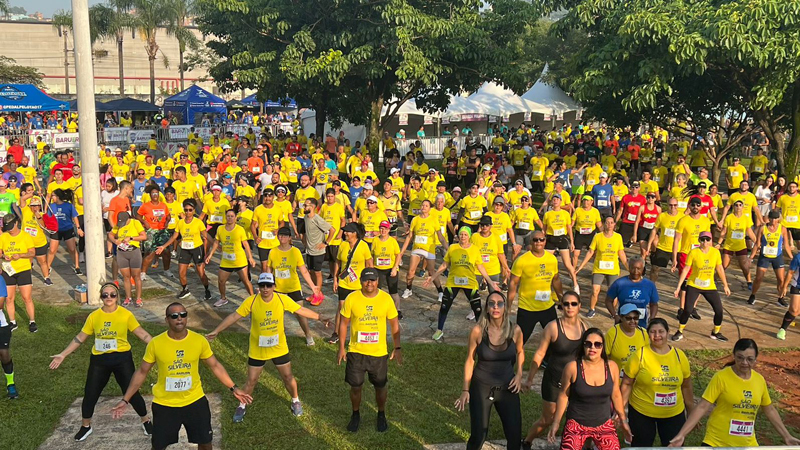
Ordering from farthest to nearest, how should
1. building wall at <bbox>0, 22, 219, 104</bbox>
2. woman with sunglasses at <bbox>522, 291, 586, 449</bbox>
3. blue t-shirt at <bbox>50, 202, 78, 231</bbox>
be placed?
1. building wall at <bbox>0, 22, 219, 104</bbox>
2. blue t-shirt at <bbox>50, 202, 78, 231</bbox>
3. woman with sunglasses at <bbox>522, 291, 586, 449</bbox>

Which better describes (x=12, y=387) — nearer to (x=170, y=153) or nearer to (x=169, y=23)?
(x=170, y=153)

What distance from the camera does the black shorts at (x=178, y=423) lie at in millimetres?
5703

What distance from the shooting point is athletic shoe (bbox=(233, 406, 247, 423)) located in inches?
282

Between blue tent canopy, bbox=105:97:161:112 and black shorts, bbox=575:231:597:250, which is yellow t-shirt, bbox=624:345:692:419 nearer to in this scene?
black shorts, bbox=575:231:597:250

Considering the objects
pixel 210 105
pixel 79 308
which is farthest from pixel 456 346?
pixel 210 105

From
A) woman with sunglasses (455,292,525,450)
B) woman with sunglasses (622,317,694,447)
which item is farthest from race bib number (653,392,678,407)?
woman with sunglasses (455,292,525,450)

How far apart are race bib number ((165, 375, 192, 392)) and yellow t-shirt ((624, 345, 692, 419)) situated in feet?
11.8

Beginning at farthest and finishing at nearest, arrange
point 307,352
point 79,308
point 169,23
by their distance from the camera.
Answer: point 169,23 < point 79,308 < point 307,352

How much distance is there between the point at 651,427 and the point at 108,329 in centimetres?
490

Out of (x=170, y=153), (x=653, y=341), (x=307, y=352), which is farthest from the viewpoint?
(x=170, y=153)

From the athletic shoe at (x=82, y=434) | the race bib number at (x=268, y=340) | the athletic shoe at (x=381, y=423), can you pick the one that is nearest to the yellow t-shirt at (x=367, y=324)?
the athletic shoe at (x=381, y=423)

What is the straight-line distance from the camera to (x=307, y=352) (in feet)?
29.8

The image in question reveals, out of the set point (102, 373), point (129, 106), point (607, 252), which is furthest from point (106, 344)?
point (129, 106)

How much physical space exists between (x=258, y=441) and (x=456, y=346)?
3.33m
